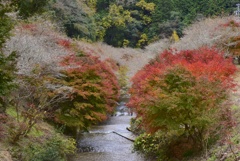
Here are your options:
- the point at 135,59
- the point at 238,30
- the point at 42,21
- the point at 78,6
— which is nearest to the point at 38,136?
the point at 42,21

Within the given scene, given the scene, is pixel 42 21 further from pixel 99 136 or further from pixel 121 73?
pixel 121 73

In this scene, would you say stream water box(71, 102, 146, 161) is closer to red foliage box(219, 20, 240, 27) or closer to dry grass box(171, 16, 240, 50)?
dry grass box(171, 16, 240, 50)

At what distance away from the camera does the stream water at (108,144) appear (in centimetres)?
1420

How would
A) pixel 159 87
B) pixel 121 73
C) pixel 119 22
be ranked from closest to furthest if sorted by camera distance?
pixel 159 87 → pixel 121 73 → pixel 119 22

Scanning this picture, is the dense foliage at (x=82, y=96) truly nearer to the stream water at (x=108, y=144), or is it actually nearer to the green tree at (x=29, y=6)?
the stream water at (x=108, y=144)

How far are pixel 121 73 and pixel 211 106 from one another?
85.7 feet

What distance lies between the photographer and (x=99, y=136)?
19766mm

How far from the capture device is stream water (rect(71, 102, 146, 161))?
14.2 m

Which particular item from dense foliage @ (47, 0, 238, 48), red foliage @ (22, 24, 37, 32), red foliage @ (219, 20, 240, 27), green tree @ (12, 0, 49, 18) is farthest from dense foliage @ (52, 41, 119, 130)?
dense foliage @ (47, 0, 238, 48)

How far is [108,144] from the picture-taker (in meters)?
17.4

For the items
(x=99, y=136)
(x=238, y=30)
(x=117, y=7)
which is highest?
(x=238, y=30)

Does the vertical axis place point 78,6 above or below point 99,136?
above

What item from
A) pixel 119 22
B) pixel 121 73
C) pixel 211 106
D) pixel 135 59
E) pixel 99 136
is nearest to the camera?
pixel 211 106

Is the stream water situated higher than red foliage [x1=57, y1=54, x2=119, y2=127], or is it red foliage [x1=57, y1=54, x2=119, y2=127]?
red foliage [x1=57, y1=54, x2=119, y2=127]
